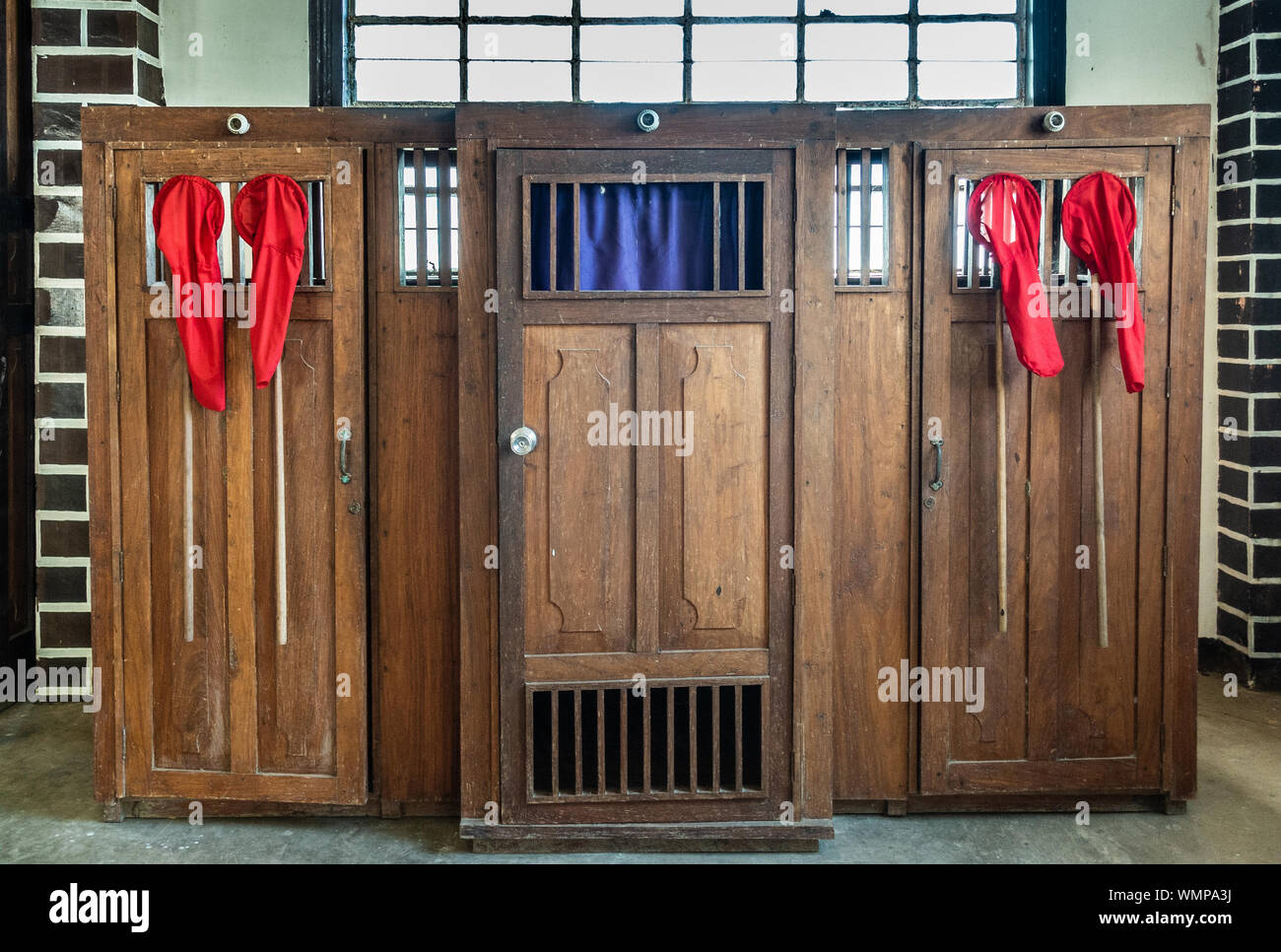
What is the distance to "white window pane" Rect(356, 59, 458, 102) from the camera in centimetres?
449

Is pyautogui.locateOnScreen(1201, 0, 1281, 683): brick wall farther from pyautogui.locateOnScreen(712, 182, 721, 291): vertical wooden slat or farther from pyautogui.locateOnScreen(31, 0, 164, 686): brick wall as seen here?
pyautogui.locateOnScreen(31, 0, 164, 686): brick wall

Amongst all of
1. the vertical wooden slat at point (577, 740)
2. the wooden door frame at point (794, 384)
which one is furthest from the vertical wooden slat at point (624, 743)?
the wooden door frame at point (794, 384)

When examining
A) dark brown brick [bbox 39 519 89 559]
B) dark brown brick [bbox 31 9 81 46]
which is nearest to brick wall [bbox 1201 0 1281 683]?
dark brown brick [bbox 31 9 81 46]

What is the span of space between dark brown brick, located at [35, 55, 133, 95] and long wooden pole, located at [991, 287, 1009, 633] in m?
3.50

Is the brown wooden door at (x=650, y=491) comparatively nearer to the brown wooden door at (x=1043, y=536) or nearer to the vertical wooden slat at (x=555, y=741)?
the vertical wooden slat at (x=555, y=741)

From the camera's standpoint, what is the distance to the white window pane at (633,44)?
14.8 ft

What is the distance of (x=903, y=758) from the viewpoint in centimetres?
347

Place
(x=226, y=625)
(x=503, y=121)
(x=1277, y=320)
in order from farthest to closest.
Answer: (x=1277, y=320)
(x=226, y=625)
(x=503, y=121)

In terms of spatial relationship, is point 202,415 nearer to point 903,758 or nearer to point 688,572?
point 688,572

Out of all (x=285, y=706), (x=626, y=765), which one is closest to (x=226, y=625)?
(x=285, y=706)

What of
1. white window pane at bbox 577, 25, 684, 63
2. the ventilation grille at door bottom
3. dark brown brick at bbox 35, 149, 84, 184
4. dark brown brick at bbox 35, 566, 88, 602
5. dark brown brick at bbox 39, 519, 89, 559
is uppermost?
white window pane at bbox 577, 25, 684, 63

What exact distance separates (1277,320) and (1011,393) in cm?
187

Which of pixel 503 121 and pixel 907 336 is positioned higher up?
pixel 503 121

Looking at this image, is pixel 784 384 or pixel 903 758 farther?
pixel 903 758
